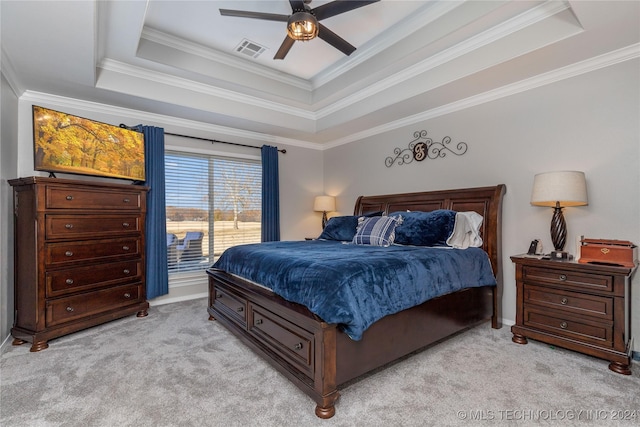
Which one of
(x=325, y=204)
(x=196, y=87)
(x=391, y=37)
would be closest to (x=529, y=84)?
(x=391, y=37)

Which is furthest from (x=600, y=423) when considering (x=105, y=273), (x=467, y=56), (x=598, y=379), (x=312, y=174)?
(x=312, y=174)

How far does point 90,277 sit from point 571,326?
420 centimetres

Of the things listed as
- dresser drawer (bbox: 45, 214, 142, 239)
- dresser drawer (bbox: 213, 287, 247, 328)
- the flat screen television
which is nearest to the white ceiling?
the flat screen television

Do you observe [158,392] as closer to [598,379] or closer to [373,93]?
[598,379]

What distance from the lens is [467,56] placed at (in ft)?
9.46

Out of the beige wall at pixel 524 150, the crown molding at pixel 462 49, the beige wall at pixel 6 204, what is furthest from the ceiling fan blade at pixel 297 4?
the beige wall at pixel 6 204

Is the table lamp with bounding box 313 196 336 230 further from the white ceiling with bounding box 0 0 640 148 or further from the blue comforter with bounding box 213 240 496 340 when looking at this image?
the blue comforter with bounding box 213 240 496 340

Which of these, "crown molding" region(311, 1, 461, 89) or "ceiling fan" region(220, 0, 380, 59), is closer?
"ceiling fan" region(220, 0, 380, 59)

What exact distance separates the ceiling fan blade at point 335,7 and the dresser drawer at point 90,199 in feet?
8.41

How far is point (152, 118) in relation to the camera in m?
3.90

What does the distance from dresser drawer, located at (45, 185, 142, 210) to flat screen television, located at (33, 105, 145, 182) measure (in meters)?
0.28

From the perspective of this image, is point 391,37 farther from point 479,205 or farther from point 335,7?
point 479,205

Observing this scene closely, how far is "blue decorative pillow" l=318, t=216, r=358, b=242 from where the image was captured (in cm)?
375

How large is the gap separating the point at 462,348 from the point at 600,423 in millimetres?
952
